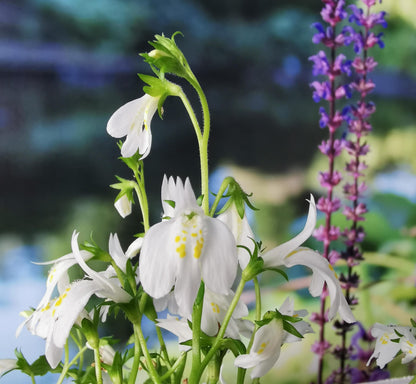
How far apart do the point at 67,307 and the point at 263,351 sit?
20cm

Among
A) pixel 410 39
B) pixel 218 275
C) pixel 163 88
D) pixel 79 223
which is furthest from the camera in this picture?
pixel 410 39

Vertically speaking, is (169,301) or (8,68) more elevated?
(8,68)

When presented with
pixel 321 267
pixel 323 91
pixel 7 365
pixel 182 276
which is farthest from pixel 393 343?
pixel 323 91

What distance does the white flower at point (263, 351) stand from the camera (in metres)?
0.62

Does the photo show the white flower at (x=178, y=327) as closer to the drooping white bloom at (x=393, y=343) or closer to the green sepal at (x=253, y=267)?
the green sepal at (x=253, y=267)

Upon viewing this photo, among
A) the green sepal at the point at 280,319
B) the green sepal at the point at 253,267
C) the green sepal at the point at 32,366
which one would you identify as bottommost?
the green sepal at the point at 32,366

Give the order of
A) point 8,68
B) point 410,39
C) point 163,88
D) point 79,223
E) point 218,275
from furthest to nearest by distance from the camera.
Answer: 1. point 410,39
2. point 79,223
3. point 8,68
4. point 163,88
5. point 218,275

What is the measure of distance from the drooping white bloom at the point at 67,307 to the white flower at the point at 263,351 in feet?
0.46

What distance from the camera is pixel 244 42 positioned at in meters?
2.07

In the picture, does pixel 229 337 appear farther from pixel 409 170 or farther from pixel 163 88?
pixel 409 170

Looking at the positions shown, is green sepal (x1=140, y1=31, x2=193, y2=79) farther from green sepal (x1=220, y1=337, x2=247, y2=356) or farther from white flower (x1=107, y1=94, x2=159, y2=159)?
green sepal (x1=220, y1=337, x2=247, y2=356)

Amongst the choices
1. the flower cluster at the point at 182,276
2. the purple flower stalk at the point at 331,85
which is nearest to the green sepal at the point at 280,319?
the flower cluster at the point at 182,276

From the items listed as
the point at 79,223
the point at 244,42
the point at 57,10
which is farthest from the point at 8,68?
the point at 244,42

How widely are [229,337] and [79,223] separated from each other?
1.36 metres
